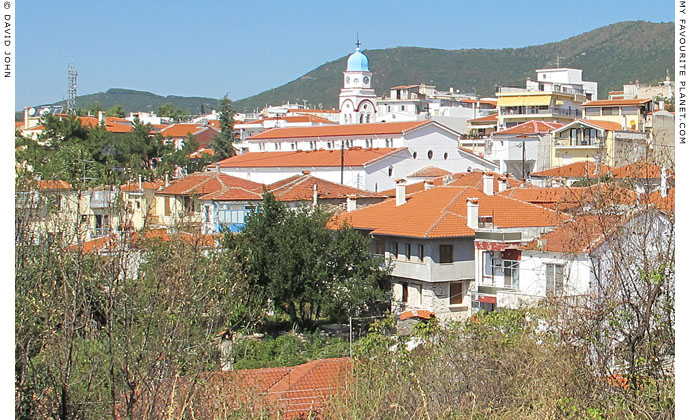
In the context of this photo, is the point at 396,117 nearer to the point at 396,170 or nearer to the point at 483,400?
→ the point at 396,170

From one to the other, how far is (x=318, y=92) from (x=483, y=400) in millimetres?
125006

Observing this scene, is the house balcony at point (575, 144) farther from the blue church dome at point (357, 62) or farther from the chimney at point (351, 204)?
the blue church dome at point (357, 62)

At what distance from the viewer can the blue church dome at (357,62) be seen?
58.2 metres

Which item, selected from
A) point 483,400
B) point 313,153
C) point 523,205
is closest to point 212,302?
point 483,400

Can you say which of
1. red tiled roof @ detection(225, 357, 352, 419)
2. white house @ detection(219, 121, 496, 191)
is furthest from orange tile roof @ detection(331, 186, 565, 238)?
white house @ detection(219, 121, 496, 191)

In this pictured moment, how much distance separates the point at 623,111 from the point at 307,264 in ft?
97.4

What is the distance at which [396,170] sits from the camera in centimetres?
4062

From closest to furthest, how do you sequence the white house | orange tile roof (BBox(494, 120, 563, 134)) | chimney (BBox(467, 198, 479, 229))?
1. chimney (BBox(467, 198, 479, 229))
2. the white house
3. orange tile roof (BBox(494, 120, 563, 134))

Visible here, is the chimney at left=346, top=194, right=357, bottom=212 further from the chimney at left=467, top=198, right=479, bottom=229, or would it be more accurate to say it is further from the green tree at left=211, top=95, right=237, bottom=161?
the green tree at left=211, top=95, right=237, bottom=161

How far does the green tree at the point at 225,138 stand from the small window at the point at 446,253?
37929 mm

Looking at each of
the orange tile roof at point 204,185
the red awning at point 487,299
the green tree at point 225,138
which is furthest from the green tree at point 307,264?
the green tree at point 225,138

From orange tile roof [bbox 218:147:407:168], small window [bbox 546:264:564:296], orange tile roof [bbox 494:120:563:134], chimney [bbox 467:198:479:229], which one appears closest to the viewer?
small window [bbox 546:264:564:296]

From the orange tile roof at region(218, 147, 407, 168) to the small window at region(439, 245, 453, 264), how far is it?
17.0 meters

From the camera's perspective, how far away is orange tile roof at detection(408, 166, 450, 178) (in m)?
40.2
